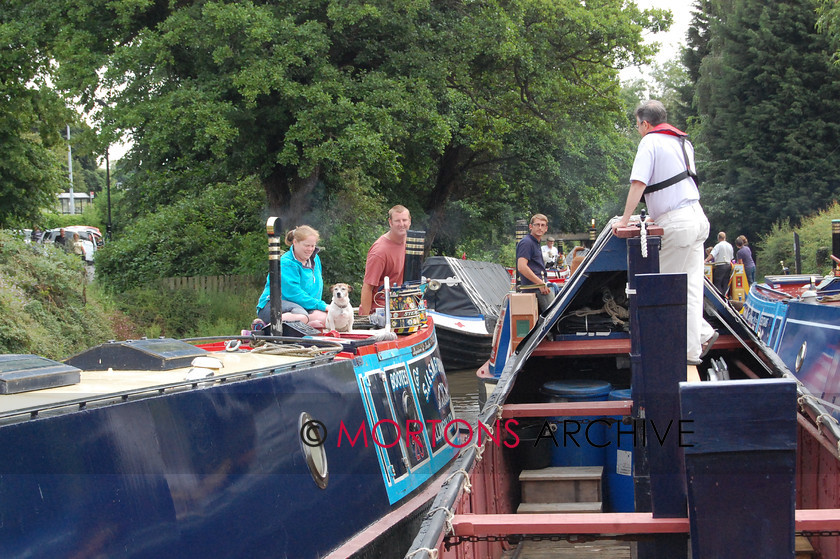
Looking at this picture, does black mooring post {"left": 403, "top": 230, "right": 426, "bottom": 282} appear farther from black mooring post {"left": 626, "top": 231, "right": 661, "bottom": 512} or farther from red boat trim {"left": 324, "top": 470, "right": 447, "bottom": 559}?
black mooring post {"left": 626, "top": 231, "right": 661, "bottom": 512}

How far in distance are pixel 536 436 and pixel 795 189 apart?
3132 centimetres

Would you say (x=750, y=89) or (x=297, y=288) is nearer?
(x=297, y=288)

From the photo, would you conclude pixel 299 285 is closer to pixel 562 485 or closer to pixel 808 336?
pixel 562 485

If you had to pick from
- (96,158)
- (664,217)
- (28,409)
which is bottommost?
→ (28,409)

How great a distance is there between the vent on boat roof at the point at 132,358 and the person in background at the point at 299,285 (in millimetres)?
1818

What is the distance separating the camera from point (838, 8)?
75.8 ft

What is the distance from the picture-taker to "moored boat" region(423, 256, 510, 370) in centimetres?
1485

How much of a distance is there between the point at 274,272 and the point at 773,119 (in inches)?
1332

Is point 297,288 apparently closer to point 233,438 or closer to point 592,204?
point 233,438

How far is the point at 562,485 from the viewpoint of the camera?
17.4 feet

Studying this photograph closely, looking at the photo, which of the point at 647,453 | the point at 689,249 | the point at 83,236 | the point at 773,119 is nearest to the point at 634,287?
the point at 647,453

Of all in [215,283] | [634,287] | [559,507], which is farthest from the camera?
[215,283]

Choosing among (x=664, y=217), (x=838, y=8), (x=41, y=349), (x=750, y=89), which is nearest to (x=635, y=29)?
(x=838, y=8)

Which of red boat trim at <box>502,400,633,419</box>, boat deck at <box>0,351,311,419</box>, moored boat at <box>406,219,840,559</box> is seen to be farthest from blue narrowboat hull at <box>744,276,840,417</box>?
boat deck at <box>0,351,311,419</box>
